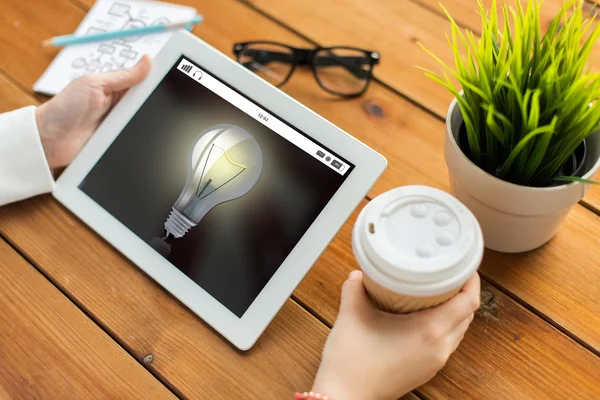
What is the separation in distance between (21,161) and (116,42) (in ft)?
0.72

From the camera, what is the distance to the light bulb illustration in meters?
0.59

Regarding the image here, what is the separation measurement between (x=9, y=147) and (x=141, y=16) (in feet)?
0.87

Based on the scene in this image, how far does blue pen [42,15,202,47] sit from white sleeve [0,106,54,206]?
0.16 m

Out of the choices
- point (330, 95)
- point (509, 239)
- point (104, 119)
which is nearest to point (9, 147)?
point (104, 119)

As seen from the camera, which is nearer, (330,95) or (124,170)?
(124,170)

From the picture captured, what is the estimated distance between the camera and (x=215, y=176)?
600 millimetres

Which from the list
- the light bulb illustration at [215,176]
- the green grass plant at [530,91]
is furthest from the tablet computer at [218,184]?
the green grass plant at [530,91]

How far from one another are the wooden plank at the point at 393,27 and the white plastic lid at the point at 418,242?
0.93 feet

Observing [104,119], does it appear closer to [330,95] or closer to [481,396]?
[330,95]

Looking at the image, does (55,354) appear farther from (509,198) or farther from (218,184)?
(509,198)

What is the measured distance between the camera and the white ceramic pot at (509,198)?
0.50 meters

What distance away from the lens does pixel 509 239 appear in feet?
1.89

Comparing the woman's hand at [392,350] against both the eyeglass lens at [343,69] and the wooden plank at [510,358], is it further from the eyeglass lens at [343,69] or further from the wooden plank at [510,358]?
the eyeglass lens at [343,69]

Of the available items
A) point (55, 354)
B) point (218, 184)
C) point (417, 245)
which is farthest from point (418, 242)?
point (55, 354)
